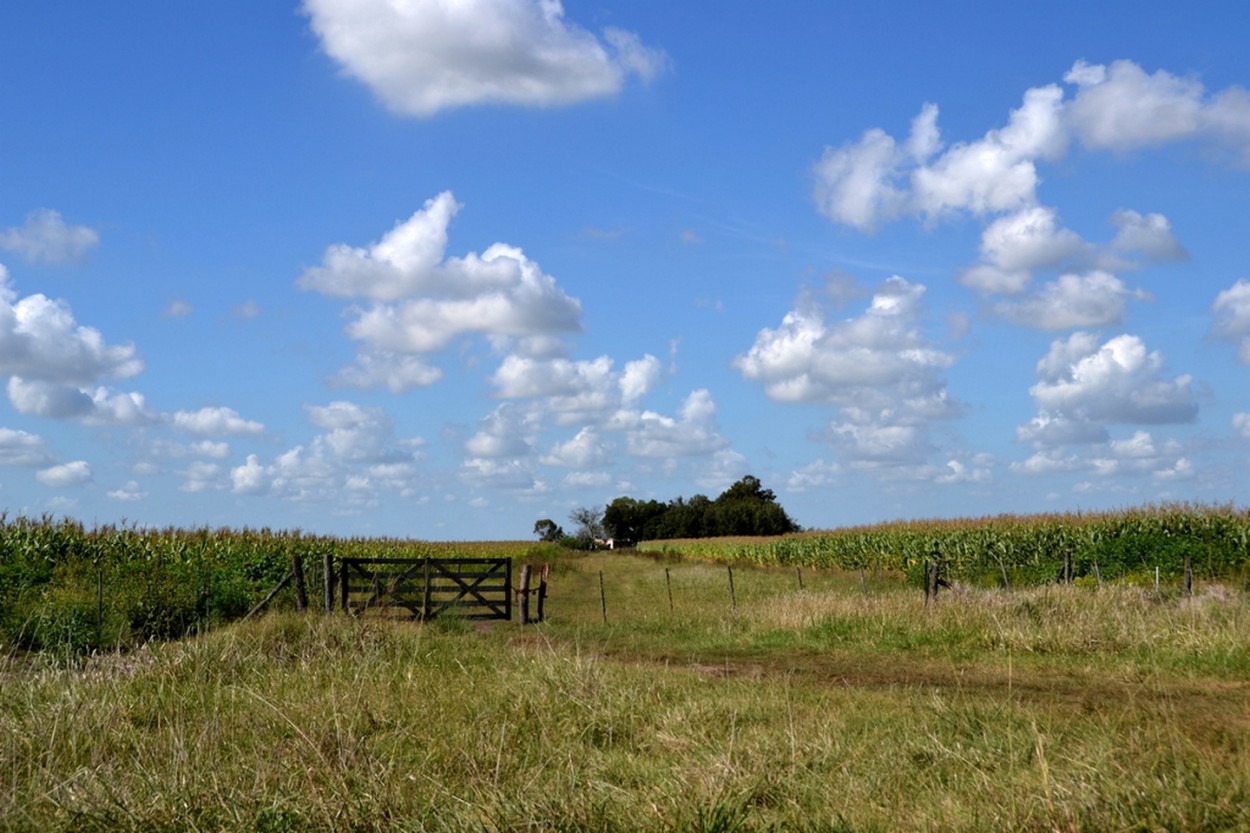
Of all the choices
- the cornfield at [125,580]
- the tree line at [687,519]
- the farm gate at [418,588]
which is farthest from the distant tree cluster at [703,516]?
the farm gate at [418,588]

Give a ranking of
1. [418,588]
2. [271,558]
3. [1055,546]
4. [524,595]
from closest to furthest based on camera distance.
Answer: [524,595] → [418,588] → [271,558] → [1055,546]

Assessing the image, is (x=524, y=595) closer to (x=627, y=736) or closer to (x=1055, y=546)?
(x=627, y=736)

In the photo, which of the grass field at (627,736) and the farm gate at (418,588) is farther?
→ the farm gate at (418,588)

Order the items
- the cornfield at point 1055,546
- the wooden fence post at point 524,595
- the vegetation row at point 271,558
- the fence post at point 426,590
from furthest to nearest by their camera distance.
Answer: the cornfield at point 1055,546 → the wooden fence post at point 524,595 → the fence post at point 426,590 → the vegetation row at point 271,558

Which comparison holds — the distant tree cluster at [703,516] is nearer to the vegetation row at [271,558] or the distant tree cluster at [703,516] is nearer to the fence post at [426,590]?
the vegetation row at [271,558]

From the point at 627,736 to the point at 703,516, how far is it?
91.8 meters

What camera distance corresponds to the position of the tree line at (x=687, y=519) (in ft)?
315

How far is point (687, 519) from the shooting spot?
103 metres

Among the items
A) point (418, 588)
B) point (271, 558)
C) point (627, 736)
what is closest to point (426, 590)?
point (418, 588)

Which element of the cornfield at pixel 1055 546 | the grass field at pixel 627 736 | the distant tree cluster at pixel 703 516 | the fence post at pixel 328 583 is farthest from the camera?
the distant tree cluster at pixel 703 516

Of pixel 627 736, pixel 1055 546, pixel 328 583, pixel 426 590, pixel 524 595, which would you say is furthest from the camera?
pixel 1055 546

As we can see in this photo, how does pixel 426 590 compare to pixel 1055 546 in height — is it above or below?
below

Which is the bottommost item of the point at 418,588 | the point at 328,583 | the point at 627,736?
the point at 627,736

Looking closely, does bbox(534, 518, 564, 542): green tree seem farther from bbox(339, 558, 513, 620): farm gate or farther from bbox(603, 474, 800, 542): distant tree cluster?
bbox(339, 558, 513, 620): farm gate
